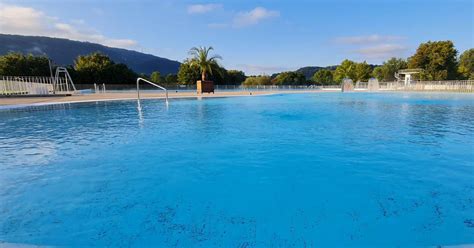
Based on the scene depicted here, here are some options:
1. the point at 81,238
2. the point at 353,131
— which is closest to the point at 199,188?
the point at 81,238

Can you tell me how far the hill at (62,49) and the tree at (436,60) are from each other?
142645 mm

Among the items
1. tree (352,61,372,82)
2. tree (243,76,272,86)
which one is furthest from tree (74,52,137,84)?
tree (352,61,372,82)

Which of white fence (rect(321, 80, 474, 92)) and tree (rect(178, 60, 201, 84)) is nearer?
white fence (rect(321, 80, 474, 92))

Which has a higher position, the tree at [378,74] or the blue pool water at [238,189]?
the tree at [378,74]

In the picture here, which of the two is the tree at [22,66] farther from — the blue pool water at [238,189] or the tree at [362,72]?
the tree at [362,72]

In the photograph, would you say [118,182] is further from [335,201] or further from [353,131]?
[353,131]

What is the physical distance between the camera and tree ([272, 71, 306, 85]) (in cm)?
6243

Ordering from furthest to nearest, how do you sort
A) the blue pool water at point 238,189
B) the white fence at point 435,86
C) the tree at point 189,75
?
the tree at point 189,75 → the white fence at point 435,86 → the blue pool water at point 238,189

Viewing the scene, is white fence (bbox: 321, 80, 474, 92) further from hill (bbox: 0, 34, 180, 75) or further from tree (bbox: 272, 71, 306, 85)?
hill (bbox: 0, 34, 180, 75)

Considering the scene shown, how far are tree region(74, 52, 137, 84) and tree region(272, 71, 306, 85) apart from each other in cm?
3356

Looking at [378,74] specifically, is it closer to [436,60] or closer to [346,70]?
[346,70]

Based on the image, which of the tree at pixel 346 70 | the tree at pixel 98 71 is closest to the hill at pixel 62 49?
the tree at pixel 98 71

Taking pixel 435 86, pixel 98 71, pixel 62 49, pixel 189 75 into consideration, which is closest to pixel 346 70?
pixel 435 86

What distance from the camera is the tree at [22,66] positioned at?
40.1m
